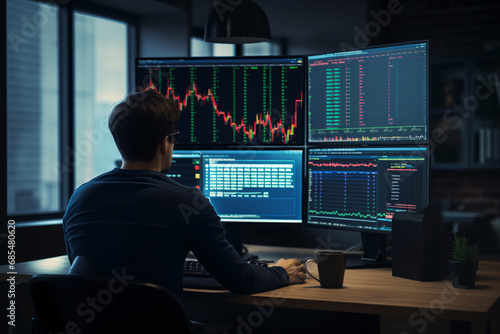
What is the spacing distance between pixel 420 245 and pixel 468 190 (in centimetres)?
330

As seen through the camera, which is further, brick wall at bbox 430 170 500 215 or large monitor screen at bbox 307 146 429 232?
brick wall at bbox 430 170 500 215

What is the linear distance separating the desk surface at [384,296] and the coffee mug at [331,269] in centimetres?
3

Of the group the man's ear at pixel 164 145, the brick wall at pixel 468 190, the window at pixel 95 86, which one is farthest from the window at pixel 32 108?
the brick wall at pixel 468 190

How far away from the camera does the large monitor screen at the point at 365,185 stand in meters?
1.88

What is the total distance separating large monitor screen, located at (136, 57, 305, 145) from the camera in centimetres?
221

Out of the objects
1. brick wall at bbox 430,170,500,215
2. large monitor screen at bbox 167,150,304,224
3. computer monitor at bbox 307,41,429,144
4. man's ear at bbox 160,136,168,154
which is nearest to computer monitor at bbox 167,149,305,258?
large monitor screen at bbox 167,150,304,224

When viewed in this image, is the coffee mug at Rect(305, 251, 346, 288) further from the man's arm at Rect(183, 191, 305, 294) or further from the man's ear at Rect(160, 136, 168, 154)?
the man's ear at Rect(160, 136, 168, 154)

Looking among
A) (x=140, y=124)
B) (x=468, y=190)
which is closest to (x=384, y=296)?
(x=140, y=124)

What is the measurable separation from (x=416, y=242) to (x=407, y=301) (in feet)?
0.99

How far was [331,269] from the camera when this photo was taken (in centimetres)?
165

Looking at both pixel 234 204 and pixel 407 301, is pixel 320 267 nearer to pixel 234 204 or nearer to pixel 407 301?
pixel 407 301

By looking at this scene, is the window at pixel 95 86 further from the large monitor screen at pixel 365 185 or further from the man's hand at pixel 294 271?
the man's hand at pixel 294 271

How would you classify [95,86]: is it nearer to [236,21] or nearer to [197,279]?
[236,21]

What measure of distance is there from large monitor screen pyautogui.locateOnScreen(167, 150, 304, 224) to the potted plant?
66 centimetres
